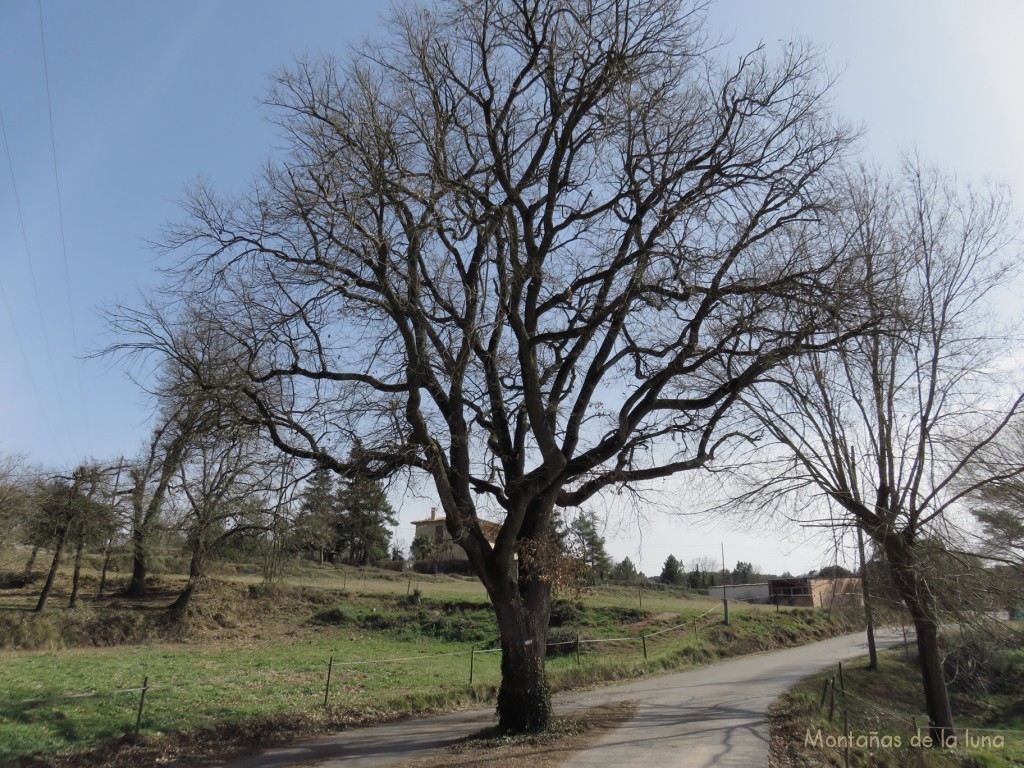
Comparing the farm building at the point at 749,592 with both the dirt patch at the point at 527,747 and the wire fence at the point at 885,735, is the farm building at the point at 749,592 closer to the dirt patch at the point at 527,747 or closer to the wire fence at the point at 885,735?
the wire fence at the point at 885,735

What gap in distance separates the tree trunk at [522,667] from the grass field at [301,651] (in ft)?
3.19

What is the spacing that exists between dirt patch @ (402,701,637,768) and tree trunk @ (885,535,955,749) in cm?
600

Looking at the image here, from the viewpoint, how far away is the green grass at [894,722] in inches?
487

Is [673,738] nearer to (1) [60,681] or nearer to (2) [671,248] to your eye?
(2) [671,248]

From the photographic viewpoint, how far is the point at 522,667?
465 inches

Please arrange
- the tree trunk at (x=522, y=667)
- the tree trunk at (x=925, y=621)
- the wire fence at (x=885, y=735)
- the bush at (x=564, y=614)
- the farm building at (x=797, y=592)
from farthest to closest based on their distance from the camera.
→ the farm building at (x=797, y=592) < the bush at (x=564, y=614) < the tree trunk at (x=925, y=621) < the wire fence at (x=885, y=735) < the tree trunk at (x=522, y=667)

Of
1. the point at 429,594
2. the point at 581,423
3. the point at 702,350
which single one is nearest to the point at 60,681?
the point at 581,423

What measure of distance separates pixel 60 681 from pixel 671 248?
18343 mm

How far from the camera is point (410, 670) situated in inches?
927

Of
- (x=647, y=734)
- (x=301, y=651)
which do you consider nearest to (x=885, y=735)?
(x=647, y=734)

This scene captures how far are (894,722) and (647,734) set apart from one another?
8547 millimetres

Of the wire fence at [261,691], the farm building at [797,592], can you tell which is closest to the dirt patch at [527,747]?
the wire fence at [261,691]

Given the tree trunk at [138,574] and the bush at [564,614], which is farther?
the tree trunk at [138,574]

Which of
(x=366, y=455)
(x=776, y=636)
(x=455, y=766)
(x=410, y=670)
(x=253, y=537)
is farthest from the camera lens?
(x=776, y=636)
